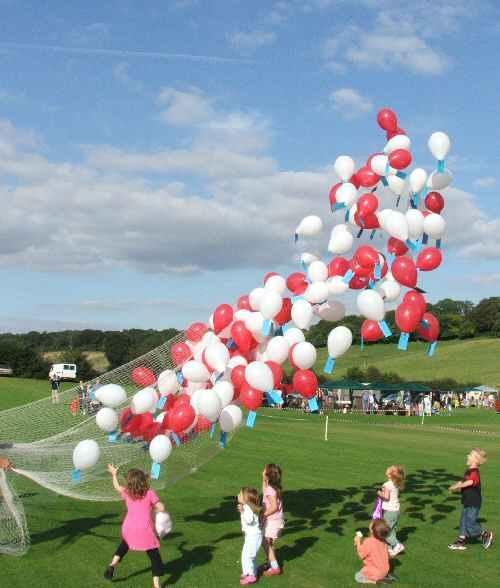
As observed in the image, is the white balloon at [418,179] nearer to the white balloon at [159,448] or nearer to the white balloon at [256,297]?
the white balloon at [256,297]

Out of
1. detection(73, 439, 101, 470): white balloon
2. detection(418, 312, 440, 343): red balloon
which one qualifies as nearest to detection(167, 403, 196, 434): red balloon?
detection(73, 439, 101, 470): white balloon

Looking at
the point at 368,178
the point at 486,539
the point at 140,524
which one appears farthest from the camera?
the point at 368,178

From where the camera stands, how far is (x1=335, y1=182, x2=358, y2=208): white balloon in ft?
35.7

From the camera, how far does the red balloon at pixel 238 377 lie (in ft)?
31.9

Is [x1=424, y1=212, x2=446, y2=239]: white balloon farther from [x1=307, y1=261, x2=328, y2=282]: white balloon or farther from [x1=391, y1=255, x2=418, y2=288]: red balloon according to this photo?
[x1=307, y1=261, x2=328, y2=282]: white balloon

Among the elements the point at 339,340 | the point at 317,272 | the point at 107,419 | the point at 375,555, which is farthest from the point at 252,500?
the point at 317,272

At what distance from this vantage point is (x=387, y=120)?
11.1 m

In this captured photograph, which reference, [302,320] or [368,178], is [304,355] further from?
[368,178]

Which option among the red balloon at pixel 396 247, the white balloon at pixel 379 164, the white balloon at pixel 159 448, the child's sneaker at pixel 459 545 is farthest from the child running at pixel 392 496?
the white balloon at pixel 379 164

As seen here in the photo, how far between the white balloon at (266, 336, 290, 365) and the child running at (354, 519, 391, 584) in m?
2.49

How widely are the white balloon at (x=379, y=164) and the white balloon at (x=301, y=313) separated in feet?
8.05

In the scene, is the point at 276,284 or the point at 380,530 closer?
the point at 380,530

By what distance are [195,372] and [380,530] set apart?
3.18m

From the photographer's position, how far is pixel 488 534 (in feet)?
33.9
